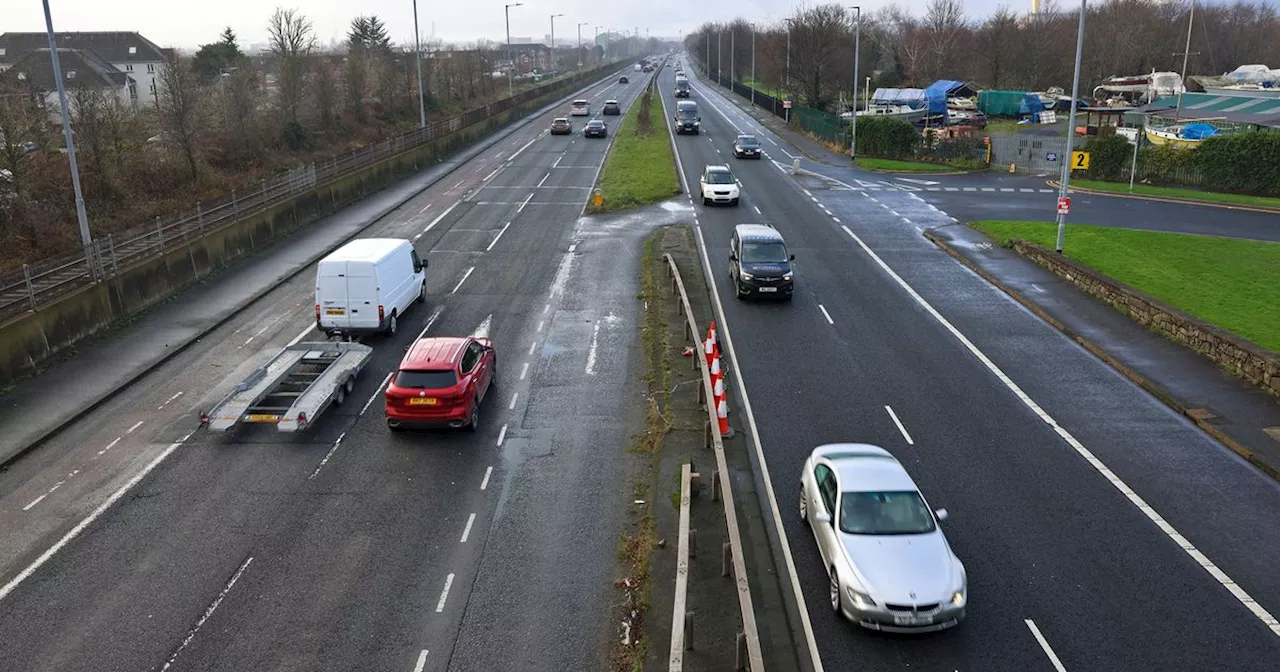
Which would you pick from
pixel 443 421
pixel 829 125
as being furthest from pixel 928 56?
pixel 443 421

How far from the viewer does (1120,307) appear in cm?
2445

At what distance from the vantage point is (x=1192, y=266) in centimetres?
2881

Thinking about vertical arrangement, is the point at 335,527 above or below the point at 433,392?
below

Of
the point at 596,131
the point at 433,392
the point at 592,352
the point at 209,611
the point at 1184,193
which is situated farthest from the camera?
the point at 596,131

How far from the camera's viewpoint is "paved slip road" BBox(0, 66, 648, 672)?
10.9 meters

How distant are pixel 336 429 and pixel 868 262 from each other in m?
19.8

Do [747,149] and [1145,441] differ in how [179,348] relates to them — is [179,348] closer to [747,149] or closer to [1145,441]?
[1145,441]

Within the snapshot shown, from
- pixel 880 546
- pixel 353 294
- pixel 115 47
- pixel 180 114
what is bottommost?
pixel 880 546

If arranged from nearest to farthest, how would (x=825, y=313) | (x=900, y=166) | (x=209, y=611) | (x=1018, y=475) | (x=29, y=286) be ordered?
(x=209, y=611)
(x=1018, y=475)
(x=29, y=286)
(x=825, y=313)
(x=900, y=166)

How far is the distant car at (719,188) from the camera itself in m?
40.6

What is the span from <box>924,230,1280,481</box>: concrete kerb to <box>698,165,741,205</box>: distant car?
12618 millimetres

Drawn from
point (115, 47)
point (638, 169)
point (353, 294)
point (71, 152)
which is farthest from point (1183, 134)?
point (115, 47)

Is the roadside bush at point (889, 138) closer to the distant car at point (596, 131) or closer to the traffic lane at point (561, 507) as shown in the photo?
the distant car at point (596, 131)

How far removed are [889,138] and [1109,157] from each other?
13.8 m
